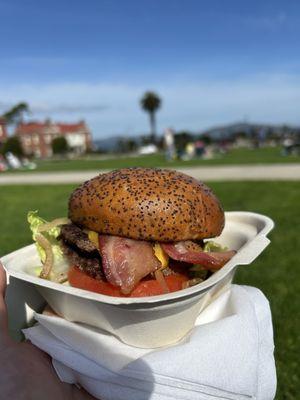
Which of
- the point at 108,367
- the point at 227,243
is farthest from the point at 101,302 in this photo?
the point at 227,243

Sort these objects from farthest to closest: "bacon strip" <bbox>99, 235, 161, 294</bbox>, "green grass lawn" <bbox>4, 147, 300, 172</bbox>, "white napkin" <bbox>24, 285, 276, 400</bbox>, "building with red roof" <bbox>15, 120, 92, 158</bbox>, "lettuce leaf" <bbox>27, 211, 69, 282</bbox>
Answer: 1. "building with red roof" <bbox>15, 120, 92, 158</bbox>
2. "green grass lawn" <bbox>4, 147, 300, 172</bbox>
3. "lettuce leaf" <bbox>27, 211, 69, 282</bbox>
4. "bacon strip" <bbox>99, 235, 161, 294</bbox>
5. "white napkin" <bbox>24, 285, 276, 400</bbox>

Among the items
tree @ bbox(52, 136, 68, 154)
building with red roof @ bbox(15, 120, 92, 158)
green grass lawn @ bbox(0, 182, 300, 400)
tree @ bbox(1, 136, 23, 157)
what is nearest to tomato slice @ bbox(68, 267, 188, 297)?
green grass lawn @ bbox(0, 182, 300, 400)

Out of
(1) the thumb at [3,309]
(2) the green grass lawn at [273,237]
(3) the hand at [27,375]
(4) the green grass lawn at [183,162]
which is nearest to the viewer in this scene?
(3) the hand at [27,375]

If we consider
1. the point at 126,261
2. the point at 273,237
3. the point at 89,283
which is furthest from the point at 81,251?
the point at 273,237

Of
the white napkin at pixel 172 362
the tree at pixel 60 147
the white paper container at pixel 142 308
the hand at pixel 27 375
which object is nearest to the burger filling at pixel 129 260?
the white paper container at pixel 142 308

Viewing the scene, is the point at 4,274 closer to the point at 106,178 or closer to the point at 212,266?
the point at 106,178

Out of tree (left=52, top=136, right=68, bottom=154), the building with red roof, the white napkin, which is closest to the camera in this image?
the white napkin

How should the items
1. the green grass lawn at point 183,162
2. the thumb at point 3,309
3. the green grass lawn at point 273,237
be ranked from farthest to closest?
the green grass lawn at point 183,162 < the green grass lawn at point 273,237 < the thumb at point 3,309

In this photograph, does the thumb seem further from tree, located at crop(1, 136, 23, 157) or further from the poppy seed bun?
tree, located at crop(1, 136, 23, 157)

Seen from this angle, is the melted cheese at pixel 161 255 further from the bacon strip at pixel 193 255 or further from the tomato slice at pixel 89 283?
the tomato slice at pixel 89 283
